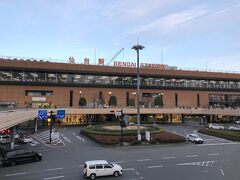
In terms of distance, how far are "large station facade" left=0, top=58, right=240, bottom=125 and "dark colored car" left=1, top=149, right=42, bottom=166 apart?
55.8m

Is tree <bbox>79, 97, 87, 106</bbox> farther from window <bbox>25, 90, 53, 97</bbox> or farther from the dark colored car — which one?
the dark colored car

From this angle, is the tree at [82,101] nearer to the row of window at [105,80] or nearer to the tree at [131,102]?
the row of window at [105,80]

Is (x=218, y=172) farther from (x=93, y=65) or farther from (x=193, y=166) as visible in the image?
(x=93, y=65)

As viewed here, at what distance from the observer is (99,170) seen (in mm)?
32594

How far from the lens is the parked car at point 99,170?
3222 centimetres

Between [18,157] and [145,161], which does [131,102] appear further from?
[18,157]

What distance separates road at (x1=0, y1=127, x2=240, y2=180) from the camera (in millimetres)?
33600

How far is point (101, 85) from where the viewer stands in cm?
11144

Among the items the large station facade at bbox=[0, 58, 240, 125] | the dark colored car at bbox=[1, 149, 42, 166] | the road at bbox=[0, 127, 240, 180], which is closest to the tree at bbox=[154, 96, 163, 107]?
the large station facade at bbox=[0, 58, 240, 125]

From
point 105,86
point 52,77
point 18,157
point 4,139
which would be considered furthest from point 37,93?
point 18,157

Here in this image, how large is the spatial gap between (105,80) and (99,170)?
81379 mm

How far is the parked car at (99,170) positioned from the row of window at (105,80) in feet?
246

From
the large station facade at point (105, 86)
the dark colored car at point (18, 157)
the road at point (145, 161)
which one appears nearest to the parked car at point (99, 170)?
the road at point (145, 161)

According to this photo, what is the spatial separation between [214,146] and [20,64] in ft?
223
